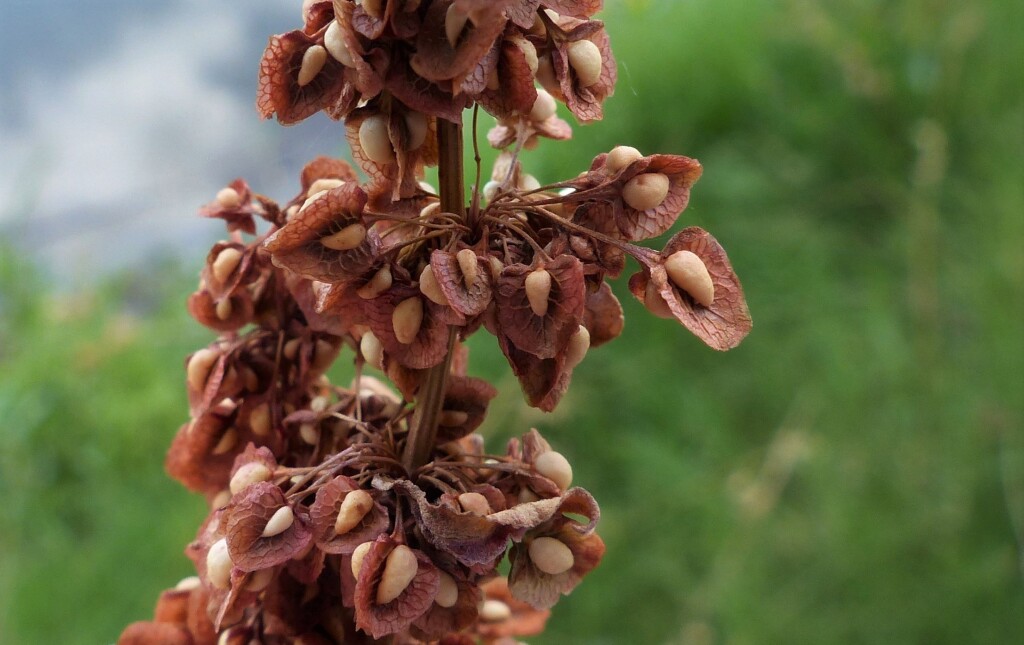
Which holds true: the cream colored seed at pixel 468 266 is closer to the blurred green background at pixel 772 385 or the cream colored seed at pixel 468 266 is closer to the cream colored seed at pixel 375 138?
the cream colored seed at pixel 375 138

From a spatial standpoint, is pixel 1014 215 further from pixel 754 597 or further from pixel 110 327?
pixel 110 327

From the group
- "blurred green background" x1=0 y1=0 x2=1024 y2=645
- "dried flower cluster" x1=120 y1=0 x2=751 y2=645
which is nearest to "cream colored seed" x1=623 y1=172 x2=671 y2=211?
"dried flower cluster" x1=120 y1=0 x2=751 y2=645

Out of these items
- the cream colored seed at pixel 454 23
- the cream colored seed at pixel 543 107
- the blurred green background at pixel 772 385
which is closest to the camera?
the cream colored seed at pixel 454 23

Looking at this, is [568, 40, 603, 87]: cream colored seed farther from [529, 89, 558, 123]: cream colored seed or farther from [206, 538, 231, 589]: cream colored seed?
[206, 538, 231, 589]: cream colored seed

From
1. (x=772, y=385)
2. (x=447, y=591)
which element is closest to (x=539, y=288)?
(x=447, y=591)

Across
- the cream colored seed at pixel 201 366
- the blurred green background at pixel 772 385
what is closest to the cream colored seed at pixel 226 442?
the cream colored seed at pixel 201 366

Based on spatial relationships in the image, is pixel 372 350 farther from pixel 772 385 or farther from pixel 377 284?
pixel 772 385

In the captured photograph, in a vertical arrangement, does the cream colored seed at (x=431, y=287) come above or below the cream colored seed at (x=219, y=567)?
above
